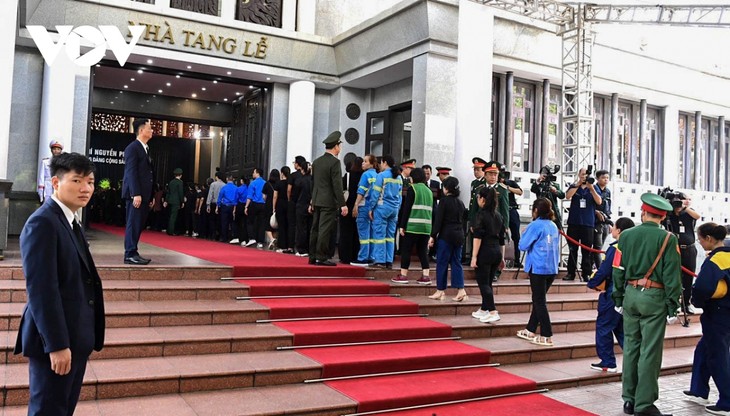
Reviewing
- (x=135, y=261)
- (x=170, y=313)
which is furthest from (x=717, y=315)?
(x=135, y=261)

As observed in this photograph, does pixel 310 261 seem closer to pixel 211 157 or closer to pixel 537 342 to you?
pixel 537 342

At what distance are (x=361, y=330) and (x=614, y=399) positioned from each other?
246 centimetres

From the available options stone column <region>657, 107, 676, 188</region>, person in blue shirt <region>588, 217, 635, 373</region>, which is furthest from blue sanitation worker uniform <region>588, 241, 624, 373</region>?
stone column <region>657, 107, 676, 188</region>

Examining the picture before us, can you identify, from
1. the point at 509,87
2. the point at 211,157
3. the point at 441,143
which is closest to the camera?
the point at 441,143

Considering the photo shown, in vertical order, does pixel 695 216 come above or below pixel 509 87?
below

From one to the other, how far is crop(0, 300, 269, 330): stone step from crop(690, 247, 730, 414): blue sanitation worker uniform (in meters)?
4.10

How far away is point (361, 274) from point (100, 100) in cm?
1230

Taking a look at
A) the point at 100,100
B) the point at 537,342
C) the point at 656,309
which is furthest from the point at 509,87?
the point at 100,100

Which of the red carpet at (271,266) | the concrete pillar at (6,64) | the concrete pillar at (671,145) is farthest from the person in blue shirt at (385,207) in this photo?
the concrete pillar at (671,145)

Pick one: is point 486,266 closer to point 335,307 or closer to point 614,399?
point 335,307

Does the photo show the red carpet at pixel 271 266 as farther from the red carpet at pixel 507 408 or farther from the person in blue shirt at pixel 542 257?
the red carpet at pixel 507 408

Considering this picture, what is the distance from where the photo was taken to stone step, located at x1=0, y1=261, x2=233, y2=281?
5.98 m

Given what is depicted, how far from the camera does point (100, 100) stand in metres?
16.6

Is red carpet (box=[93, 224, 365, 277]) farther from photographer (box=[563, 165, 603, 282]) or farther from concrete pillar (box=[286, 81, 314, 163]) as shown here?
concrete pillar (box=[286, 81, 314, 163])
